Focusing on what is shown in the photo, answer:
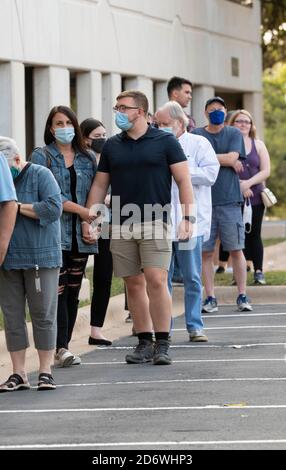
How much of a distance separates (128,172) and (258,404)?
272 centimetres

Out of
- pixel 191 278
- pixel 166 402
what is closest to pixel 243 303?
pixel 191 278

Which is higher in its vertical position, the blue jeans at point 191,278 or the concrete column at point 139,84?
the concrete column at point 139,84

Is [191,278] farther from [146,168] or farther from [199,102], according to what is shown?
[199,102]

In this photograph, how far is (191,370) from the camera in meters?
10.9

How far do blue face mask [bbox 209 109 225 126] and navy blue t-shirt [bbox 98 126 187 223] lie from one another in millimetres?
3218

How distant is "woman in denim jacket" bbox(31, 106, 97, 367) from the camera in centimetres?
1155

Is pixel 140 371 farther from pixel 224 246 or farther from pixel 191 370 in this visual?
pixel 224 246

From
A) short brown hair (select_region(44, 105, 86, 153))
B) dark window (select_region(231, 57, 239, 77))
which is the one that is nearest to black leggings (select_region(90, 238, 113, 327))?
short brown hair (select_region(44, 105, 86, 153))

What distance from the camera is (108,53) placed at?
2233cm

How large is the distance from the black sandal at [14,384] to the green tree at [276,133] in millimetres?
34545

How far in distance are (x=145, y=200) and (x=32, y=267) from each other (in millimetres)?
1236

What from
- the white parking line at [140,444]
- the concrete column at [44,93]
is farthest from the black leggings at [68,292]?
the concrete column at [44,93]

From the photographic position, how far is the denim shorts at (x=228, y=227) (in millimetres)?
14703

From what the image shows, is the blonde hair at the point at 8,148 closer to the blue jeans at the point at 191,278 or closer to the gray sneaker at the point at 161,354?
the gray sneaker at the point at 161,354
